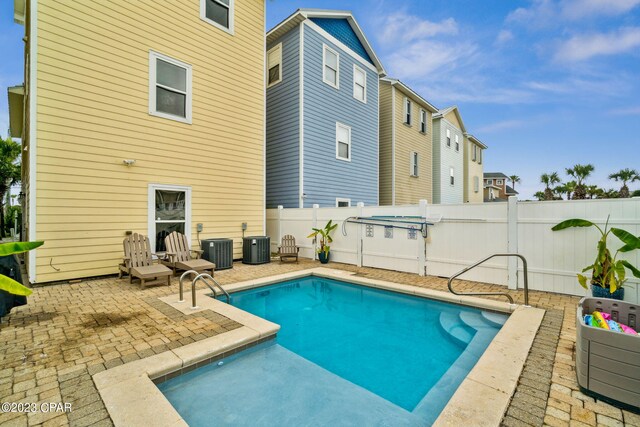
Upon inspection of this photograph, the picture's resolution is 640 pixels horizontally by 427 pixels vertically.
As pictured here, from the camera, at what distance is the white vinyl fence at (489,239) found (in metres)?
5.31

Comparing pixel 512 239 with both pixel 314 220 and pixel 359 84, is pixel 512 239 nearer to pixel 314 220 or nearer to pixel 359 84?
pixel 314 220

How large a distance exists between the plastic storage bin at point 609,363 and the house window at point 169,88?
9.06 m

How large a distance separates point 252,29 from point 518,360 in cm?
1120

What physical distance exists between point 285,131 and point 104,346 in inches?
370

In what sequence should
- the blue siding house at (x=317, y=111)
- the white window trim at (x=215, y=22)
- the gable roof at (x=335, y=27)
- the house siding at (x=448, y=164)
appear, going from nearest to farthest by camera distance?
the white window trim at (x=215, y=22) < the gable roof at (x=335, y=27) < the blue siding house at (x=317, y=111) < the house siding at (x=448, y=164)

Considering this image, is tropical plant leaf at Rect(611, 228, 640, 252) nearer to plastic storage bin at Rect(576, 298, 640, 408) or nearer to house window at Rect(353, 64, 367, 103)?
plastic storage bin at Rect(576, 298, 640, 408)

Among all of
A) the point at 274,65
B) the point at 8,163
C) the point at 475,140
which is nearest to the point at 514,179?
the point at 475,140

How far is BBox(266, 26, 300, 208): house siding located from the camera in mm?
10945

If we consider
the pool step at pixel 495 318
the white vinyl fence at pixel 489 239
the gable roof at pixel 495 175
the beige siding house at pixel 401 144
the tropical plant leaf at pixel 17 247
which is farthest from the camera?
the gable roof at pixel 495 175

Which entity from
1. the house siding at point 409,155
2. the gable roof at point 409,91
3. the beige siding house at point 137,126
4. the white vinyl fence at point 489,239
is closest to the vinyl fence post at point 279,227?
the beige siding house at point 137,126

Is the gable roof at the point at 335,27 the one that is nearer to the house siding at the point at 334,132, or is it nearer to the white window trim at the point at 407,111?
the house siding at the point at 334,132

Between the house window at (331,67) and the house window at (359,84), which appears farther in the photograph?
the house window at (359,84)

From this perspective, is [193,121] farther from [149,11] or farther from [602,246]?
[602,246]

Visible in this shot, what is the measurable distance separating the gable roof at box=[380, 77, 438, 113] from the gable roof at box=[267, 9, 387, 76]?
0.86 meters
